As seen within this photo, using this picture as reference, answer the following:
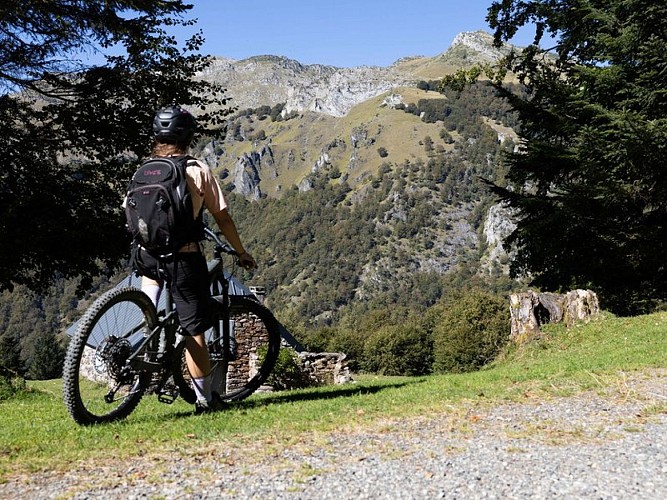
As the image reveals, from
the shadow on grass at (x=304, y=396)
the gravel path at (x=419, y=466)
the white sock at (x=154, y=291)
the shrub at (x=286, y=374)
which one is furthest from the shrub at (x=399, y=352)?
the gravel path at (x=419, y=466)

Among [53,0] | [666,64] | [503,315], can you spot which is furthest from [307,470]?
[503,315]

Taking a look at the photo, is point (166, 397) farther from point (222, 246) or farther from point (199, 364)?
point (222, 246)

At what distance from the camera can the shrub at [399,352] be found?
77625mm

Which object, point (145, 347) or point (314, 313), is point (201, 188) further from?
point (314, 313)

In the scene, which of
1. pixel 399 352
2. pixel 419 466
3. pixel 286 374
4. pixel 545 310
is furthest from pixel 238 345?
pixel 399 352

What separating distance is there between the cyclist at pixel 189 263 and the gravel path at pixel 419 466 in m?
1.42

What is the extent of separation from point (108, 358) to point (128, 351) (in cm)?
16

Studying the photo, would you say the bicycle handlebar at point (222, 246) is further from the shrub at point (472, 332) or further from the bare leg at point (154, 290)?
the shrub at point (472, 332)

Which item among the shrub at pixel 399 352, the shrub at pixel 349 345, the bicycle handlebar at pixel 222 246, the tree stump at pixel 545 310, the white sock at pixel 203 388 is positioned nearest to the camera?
the bicycle handlebar at pixel 222 246

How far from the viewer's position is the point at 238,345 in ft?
19.5

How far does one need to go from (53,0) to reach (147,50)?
294 cm

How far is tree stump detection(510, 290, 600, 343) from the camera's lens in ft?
46.3

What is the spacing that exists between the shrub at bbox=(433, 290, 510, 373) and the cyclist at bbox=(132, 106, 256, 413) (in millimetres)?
53165

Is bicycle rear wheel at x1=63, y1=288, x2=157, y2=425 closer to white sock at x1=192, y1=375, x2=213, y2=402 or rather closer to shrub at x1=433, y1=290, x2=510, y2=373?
white sock at x1=192, y1=375, x2=213, y2=402
